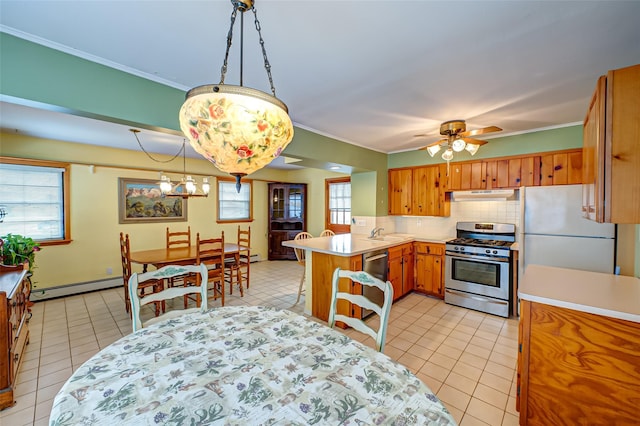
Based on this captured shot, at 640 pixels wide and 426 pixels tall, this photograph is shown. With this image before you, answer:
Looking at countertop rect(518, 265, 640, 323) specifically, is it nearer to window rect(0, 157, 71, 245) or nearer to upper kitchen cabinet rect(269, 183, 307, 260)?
upper kitchen cabinet rect(269, 183, 307, 260)

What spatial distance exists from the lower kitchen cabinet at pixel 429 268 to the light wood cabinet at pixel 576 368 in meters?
2.24

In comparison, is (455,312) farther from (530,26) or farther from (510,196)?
(530,26)

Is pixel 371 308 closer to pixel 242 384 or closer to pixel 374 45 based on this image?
pixel 242 384

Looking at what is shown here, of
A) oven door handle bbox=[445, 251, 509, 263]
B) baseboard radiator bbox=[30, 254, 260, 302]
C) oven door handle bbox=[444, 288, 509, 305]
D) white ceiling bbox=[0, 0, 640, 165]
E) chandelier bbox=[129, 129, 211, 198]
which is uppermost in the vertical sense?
white ceiling bbox=[0, 0, 640, 165]

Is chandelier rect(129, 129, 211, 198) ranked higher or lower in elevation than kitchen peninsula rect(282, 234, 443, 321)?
higher

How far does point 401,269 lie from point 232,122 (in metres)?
3.49

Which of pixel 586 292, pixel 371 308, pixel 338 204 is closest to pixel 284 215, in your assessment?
pixel 338 204

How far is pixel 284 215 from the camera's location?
6.76 m

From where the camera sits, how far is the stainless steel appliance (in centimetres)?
329

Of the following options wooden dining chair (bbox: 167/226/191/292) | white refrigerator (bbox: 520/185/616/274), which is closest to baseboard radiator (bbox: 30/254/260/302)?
wooden dining chair (bbox: 167/226/191/292)

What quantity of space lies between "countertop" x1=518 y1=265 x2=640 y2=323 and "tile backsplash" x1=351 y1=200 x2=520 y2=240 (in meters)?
1.72

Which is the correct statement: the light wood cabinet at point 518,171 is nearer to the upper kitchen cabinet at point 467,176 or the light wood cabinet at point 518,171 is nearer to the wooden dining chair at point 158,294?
the upper kitchen cabinet at point 467,176

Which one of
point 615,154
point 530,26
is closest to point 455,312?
point 615,154

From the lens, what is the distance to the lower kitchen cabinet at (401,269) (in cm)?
360
